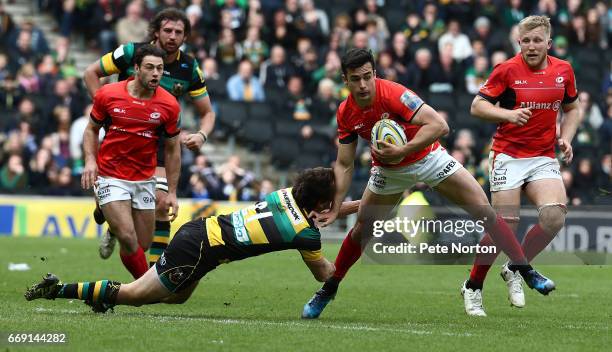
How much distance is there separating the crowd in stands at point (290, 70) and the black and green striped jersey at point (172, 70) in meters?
9.11

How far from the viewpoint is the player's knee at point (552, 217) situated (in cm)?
1123

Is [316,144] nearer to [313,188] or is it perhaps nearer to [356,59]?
[356,59]

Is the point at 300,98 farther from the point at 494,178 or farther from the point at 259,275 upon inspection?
the point at 494,178

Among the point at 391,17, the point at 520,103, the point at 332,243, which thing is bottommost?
the point at 332,243

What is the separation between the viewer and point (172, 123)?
38.3 feet

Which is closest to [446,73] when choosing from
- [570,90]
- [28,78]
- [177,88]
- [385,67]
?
[385,67]

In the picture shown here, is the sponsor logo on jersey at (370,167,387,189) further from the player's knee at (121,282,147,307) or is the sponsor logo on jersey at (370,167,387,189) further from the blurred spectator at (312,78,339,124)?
the blurred spectator at (312,78,339,124)

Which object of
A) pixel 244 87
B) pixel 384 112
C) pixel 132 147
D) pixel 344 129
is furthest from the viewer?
pixel 244 87

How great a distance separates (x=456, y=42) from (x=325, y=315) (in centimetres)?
1437

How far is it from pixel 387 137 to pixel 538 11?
53.4ft

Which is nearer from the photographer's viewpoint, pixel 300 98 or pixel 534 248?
pixel 534 248

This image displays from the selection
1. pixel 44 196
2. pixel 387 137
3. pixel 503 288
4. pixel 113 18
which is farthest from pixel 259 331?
pixel 113 18

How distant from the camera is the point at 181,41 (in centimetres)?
1240

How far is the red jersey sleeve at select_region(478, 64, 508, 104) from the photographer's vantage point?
447 inches
